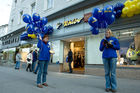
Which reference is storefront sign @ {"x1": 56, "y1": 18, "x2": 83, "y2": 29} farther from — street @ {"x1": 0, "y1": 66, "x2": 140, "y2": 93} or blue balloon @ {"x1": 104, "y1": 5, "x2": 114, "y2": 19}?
street @ {"x1": 0, "y1": 66, "x2": 140, "y2": 93}

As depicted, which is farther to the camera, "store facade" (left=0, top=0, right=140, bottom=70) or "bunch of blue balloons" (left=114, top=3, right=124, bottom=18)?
"store facade" (left=0, top=0, right=140, bottom=70)

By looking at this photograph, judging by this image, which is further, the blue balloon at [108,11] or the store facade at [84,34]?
the store facade at [84,34]

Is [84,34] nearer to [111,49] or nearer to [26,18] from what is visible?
[26,18]

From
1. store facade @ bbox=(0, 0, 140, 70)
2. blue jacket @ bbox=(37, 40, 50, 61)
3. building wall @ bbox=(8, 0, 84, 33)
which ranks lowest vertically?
blue jacket @ bbox=(37, 40, 50, 61)

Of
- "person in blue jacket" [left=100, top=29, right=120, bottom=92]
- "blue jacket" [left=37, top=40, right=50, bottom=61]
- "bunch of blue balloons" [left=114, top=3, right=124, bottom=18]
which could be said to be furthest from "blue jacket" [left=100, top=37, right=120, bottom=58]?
"bunch of blue balloons" [left=114, top=3, right=124, bottom=18]

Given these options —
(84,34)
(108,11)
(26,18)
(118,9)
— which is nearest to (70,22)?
(84,34)

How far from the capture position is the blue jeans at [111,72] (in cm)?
309

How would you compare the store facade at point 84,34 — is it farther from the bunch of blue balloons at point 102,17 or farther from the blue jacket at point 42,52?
the blue jacket at point 42,52

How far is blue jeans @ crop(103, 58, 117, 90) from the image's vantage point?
10.1 feet

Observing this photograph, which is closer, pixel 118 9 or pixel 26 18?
pixel 118 9

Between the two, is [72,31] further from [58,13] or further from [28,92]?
[28,92]

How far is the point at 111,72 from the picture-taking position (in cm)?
314

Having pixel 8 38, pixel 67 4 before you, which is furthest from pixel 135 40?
pixel 8 38

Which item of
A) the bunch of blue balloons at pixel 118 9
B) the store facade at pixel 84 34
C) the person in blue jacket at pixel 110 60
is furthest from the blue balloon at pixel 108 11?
the person in blue jacket at pixel 110 60
